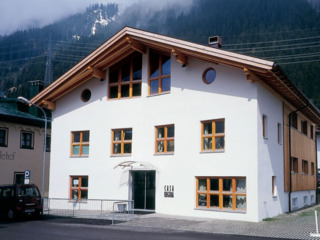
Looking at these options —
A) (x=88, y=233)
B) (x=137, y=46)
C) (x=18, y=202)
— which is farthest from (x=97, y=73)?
(x=88, y=233)

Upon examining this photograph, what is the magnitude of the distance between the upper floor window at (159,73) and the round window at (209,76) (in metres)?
2.22

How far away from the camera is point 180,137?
21.5 m

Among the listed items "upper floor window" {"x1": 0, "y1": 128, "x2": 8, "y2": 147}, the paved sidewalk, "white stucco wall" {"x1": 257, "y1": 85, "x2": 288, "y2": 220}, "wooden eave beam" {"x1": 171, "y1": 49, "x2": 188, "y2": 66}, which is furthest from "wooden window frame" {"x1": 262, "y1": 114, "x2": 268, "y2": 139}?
"upper floor window" {"x1": 0, "y1": 128, "x2": 8, "y2": 147}

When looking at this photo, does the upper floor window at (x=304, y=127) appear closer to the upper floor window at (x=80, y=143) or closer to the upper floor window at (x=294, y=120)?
the upper floor window at (x=294, y=120)

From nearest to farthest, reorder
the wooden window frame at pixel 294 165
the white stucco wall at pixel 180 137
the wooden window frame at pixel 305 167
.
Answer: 1. the white stucco wall at pixel 180 137
2. the wooden window frame at pixel 294 165
3. the wooden window frame at pixel 305 167

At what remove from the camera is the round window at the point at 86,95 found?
25.5 m

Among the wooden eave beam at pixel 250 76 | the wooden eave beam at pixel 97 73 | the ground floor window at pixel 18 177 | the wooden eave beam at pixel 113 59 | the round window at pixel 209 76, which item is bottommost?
the ground floor window at pixel 18 177

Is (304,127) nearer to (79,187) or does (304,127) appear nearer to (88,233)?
(79,187)

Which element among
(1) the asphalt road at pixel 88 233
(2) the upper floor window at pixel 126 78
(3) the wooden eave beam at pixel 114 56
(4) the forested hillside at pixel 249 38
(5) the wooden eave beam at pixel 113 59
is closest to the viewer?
(1) the asphalt road at pixel 88 233

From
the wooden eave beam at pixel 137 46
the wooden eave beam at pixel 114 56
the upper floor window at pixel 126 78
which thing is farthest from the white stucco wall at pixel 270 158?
the wooden eave beam at pixel 114 56

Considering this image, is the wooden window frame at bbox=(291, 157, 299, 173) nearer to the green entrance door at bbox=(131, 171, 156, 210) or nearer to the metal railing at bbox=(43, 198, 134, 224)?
the green entrance door at bbox=(131, 171, 156, 210)

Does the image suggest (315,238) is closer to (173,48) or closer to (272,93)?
(272,93)

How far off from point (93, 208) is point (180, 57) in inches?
388

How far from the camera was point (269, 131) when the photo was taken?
20.9m
